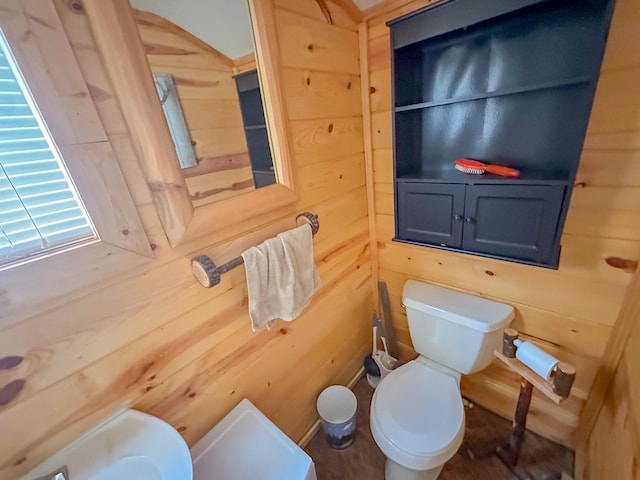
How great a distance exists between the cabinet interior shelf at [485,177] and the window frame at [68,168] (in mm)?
991

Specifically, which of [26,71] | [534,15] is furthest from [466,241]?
[26,71]

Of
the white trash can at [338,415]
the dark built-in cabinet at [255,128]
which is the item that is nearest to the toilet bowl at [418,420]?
the white trash can at [338,415]

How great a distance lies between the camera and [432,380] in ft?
4.07

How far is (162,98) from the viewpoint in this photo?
2.31ft

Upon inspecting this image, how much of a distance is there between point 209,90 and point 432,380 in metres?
1.44

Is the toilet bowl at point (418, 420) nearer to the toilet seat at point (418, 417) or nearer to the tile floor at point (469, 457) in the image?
the toilet seat at point (418, 417)

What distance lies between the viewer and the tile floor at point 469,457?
48.7 inches

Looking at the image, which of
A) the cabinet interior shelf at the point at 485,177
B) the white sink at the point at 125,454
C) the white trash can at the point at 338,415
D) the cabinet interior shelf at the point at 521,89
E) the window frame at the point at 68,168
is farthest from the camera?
the white trash can at the point at 338,415

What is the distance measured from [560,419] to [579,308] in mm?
613

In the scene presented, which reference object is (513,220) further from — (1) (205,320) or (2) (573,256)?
Answer: (1) (205,320)

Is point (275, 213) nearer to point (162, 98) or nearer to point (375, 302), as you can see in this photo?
point (162, 98)

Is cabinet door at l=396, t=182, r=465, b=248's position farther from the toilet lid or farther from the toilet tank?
the toilet lid

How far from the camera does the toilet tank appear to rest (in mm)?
1153

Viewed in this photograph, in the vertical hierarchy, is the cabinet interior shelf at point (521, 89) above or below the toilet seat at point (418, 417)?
above
